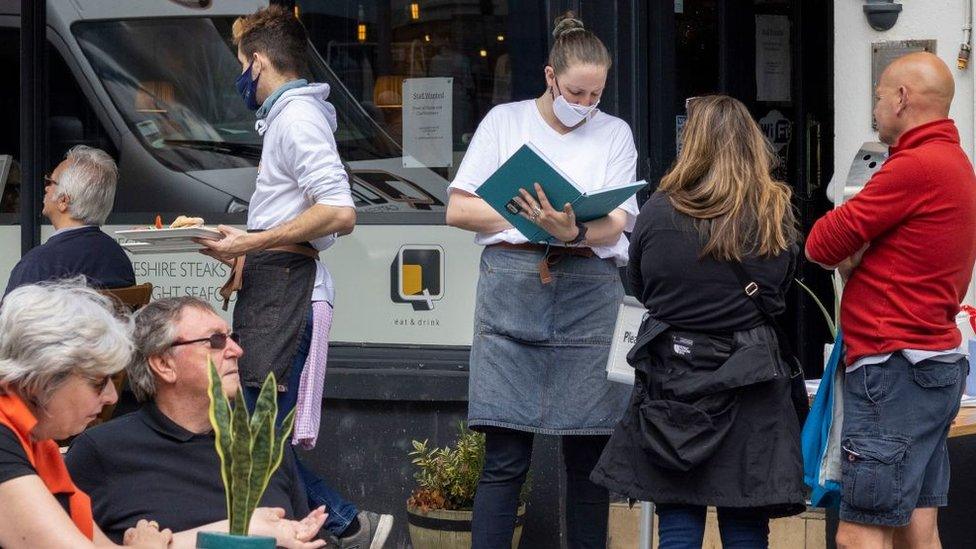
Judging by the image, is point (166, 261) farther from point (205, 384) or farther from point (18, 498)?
point (18, 498)

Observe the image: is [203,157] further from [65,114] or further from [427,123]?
[427,123]

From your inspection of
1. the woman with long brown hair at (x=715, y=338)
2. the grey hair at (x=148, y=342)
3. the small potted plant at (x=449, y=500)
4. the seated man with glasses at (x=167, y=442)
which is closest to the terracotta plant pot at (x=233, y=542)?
the seated man with glasses at (x=167, y=442)

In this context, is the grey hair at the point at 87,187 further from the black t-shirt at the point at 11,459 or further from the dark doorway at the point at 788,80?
the black t-shirt at the point at 11,459

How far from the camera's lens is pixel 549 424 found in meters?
4.64

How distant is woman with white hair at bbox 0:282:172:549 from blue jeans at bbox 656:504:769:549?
5.46 ft

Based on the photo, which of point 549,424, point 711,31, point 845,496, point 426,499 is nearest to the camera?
point 845,496

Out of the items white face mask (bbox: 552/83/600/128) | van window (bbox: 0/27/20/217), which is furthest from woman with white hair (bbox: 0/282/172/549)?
van window (bbox: 0/27/20/217)

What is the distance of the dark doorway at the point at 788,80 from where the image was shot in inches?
249

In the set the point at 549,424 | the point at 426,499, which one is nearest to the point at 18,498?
the point at 549,424

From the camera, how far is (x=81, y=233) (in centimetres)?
521

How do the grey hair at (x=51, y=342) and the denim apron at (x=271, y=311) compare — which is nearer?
the grey hair at (x=51, y=342)

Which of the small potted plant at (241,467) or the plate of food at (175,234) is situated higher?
the plate of food at (175,234)

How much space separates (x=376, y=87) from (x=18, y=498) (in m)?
3.43

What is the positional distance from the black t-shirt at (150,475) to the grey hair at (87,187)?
1870mm
